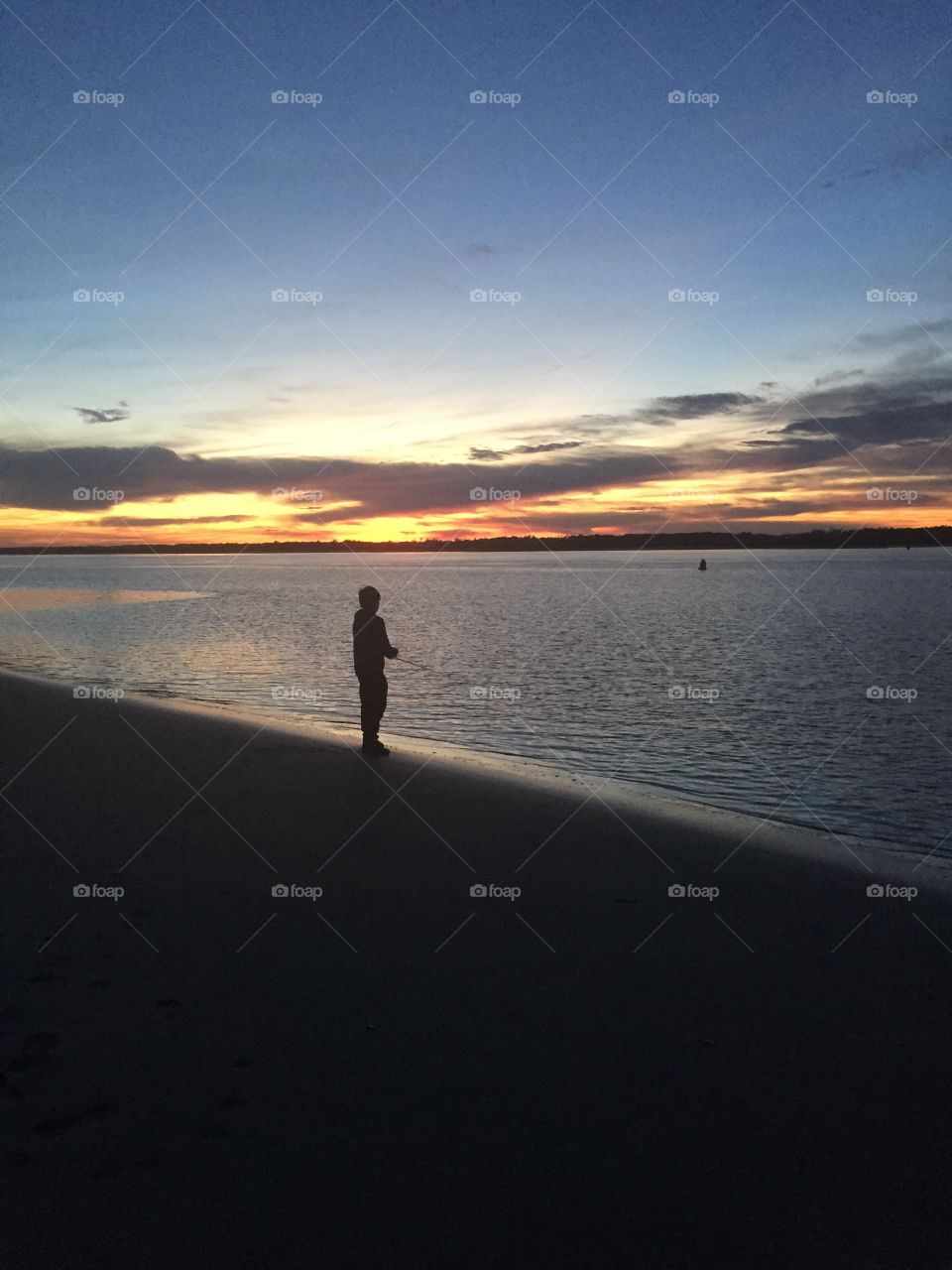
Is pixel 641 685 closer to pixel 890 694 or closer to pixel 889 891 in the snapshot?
pixel 890 694

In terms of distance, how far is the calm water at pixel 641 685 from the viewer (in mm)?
13828

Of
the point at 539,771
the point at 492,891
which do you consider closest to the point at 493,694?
the point at 539,771

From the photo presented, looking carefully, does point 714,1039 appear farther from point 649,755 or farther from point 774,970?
point 649,755

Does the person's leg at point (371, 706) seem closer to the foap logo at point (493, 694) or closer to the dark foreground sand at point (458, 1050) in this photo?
the dark foreground sand at point (458, 1050)

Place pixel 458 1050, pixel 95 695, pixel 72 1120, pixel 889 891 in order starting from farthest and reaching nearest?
pixel 95 695, pixel 889 891, pixel 458 1050, pixel 72 1120

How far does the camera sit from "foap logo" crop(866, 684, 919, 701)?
2177 cm

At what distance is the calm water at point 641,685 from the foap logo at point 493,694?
0.33 feet

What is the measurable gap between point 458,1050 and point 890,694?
20470 mm

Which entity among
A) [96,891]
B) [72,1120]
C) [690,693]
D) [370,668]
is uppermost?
[690,693]

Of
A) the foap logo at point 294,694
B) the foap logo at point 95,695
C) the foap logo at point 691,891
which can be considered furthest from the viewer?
the foap logo at point 294,694

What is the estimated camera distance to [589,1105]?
15.3 feet

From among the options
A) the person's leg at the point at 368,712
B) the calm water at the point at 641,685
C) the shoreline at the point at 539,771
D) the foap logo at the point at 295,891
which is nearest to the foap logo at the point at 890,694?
the calm water at the point at 641,685

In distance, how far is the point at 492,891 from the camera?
25.0 feet

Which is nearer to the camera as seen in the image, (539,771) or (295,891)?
(295,891)
